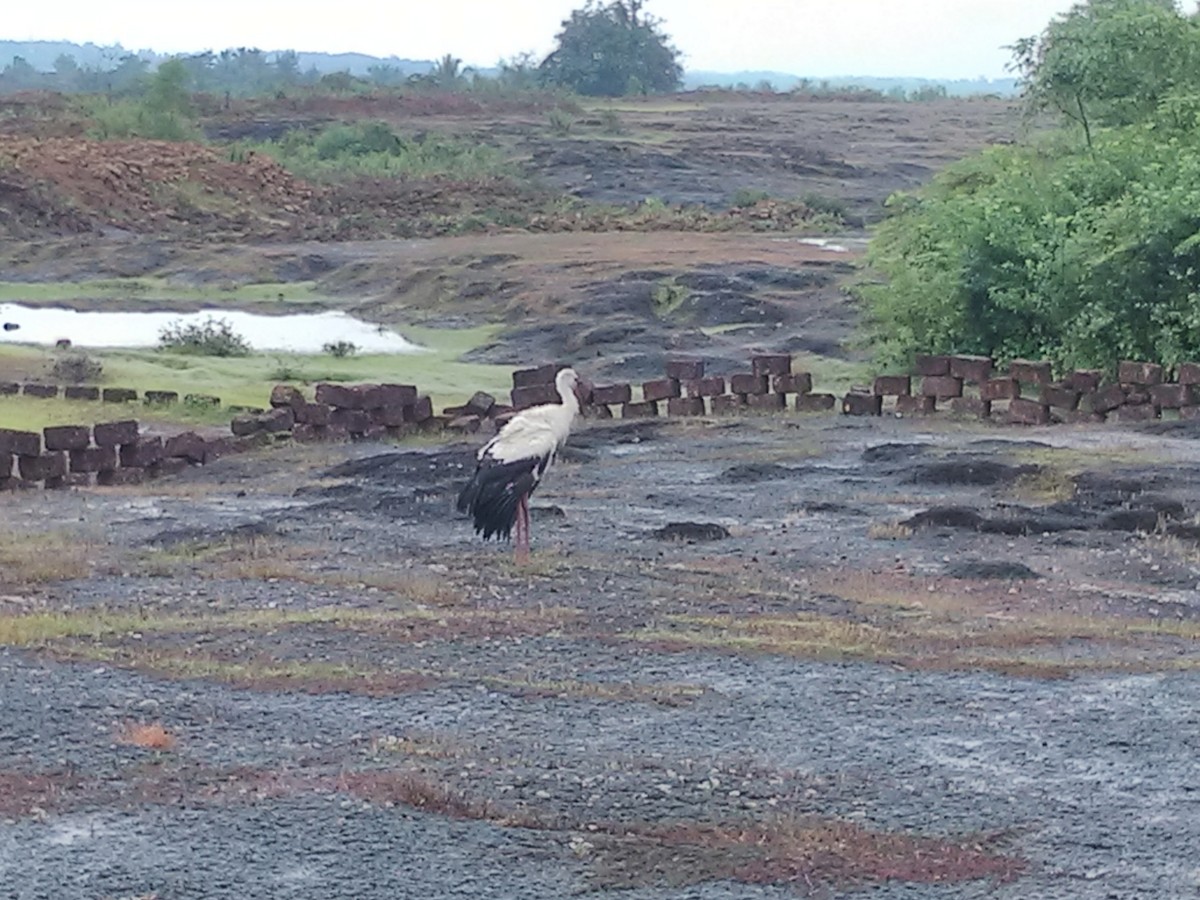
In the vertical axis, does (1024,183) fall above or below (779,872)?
above

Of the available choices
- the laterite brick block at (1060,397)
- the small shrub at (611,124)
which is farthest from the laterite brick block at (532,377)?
the small shrub at (611,124)

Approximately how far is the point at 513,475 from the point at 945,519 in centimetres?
398

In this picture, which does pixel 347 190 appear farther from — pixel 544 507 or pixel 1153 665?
pixel 1153 665

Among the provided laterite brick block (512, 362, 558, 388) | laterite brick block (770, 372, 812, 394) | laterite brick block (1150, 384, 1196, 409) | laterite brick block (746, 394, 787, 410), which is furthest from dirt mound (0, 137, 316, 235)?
laterite brick block (1150, 384, 1196, 409)

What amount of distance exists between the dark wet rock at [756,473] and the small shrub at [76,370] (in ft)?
37.7

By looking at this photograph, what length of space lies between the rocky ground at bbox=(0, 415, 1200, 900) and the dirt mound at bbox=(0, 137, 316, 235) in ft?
115

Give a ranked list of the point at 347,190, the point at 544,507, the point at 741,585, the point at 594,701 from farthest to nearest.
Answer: the point at 347,190 → the point at 544,507 → the point at 741,585 → the point at 594,701

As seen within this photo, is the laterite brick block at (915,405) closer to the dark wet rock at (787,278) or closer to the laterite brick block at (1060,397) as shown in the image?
the laterite brick block at (1060,397)

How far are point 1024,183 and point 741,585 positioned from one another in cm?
1546

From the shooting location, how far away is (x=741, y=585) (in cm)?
1338

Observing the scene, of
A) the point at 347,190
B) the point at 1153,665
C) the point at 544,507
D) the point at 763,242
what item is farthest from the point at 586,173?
the point at 1153,665

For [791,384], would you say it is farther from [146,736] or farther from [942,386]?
[146,736]

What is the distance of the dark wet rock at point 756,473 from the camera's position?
18.9 m

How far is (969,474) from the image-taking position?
1839 cm
